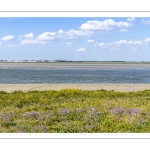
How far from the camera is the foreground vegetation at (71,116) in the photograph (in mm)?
6523

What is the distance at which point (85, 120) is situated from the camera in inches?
277

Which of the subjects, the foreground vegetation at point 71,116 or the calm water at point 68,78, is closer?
the foreground vegetation at point 71,116

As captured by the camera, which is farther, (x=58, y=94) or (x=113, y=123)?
(x=58, y=94)

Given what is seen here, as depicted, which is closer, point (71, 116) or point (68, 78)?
point (71, 116)

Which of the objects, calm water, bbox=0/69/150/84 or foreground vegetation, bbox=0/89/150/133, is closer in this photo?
foreground vegetation, bbox=0/89/150/133

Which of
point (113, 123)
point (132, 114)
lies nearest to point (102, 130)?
point (113, 123)

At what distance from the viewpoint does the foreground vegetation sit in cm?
652

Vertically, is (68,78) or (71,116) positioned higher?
(71,116)

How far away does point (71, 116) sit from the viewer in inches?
290
